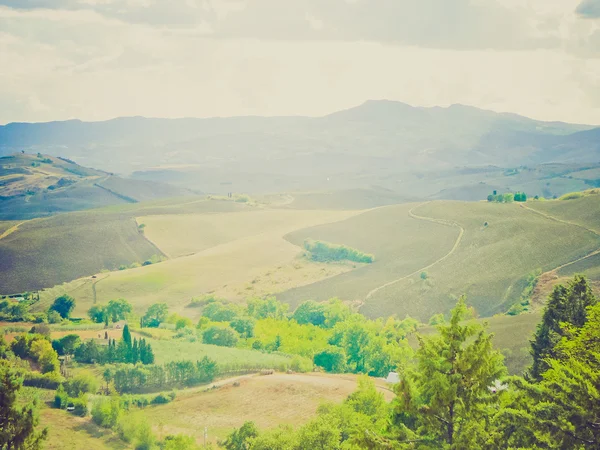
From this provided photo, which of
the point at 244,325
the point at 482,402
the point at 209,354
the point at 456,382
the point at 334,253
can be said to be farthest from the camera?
the point at 334,253

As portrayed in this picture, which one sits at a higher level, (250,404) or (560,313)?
(560,313)

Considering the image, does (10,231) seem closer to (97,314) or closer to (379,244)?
(97,314)

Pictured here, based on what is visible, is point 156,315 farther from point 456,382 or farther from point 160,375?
point 456,382

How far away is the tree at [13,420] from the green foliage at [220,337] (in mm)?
56456

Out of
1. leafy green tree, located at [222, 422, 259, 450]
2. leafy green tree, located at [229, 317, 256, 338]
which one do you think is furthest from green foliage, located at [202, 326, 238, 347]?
leafy green tree, located at [222, 422, 259, 450]

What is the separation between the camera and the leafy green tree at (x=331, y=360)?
219 feet

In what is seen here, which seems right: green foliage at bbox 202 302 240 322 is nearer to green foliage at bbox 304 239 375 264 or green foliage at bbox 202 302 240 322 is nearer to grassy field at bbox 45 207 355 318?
grassy field at bbox 45 207 355 318

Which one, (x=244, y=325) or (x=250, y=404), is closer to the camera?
(x=250, y=404)

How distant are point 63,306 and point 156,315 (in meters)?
14.8

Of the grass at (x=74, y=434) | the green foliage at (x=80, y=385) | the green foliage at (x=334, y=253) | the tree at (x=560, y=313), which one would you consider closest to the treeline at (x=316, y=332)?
the green foliage at (x=334, y=253)

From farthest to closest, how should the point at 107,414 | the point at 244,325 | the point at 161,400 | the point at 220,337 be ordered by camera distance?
the point at 244,325 → the point at 220,337 → the point at 161,400 → the point at 107,414

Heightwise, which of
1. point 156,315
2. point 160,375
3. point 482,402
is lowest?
point 156,315

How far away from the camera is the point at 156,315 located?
308 feet

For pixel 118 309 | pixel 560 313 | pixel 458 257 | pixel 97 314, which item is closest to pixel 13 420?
pixel 560 313
